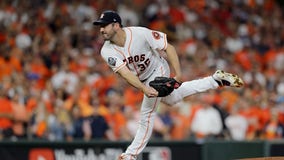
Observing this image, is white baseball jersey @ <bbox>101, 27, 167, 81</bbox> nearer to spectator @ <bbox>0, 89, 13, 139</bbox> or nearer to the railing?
the railing

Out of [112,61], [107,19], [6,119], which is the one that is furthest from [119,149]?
[107,19]

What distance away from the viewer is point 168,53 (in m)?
10.2

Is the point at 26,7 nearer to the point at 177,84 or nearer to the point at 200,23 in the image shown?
the point at 200,23

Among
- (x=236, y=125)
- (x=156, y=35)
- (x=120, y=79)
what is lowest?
(x=236, y=125)

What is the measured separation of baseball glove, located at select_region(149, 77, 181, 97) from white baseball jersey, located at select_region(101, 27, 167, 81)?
394 mm

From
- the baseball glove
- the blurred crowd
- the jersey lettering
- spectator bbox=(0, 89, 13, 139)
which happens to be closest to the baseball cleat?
the baseball glove

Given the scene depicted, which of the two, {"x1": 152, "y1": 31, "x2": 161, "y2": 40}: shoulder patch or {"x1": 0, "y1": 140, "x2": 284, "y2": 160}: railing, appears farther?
{"x1": 0, "y1": 140, "x2": 284, "y2": 160}: railing

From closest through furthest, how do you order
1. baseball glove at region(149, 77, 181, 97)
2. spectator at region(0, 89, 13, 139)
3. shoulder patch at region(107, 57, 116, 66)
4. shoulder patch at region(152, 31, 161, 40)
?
1. baseball glove at region(149, 77, 181, 97)
2. shoulder patch at region(107, 57, 116, 66)
3. shoulder patch at region(152, 31, 161, 40)
4. spectator at region(0, 89, 13, 139)

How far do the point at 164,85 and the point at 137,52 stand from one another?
0.60m

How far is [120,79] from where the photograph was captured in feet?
55.0

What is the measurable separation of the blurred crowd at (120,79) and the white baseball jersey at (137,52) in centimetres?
442

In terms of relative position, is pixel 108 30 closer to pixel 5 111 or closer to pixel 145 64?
pixel 145 64

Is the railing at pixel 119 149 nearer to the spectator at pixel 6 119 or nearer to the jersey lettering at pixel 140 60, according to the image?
the spectator at pixel 6 119

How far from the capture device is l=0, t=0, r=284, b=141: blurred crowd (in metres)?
14.9
